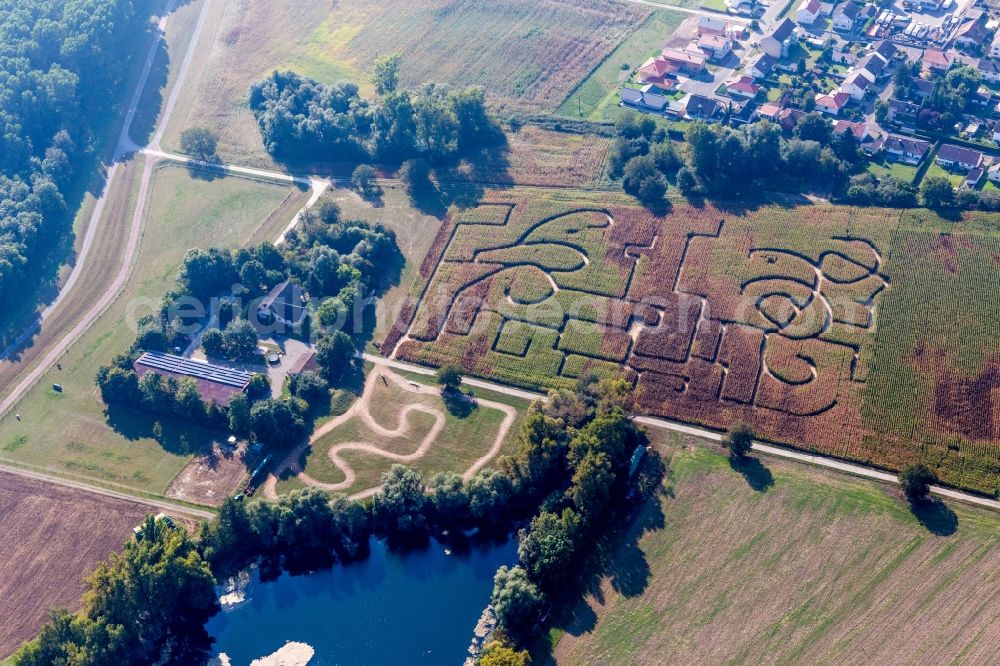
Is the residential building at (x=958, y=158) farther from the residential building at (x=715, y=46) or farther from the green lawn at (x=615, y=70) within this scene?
the green lawn at (x=615, y=70)

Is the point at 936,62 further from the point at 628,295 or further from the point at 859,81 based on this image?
the point at 628,295

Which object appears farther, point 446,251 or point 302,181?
point 302,181

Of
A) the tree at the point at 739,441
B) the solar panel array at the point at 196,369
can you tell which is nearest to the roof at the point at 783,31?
the tree at the point at 739,441

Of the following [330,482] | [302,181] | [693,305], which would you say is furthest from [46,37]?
[693,305]

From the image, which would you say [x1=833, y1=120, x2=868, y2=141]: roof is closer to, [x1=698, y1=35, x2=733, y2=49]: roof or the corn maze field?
the corn maze field

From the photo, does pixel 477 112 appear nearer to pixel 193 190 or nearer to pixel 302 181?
pixel 302 181
